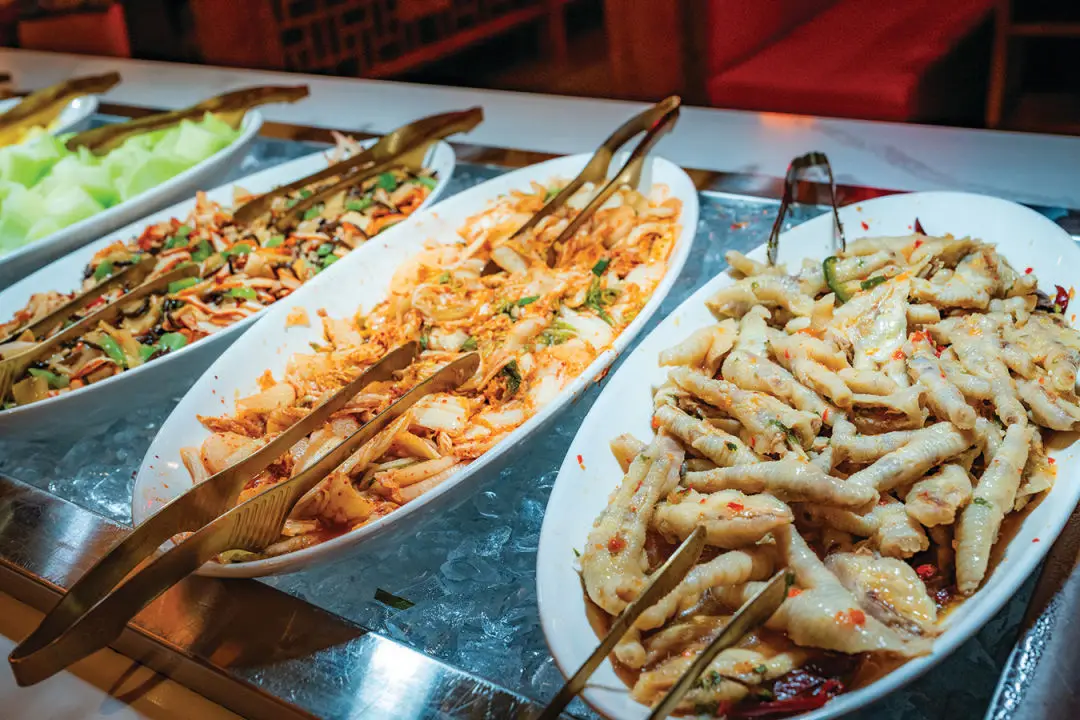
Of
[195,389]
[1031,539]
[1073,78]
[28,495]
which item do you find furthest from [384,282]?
[1073,78]

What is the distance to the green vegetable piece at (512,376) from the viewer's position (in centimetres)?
146

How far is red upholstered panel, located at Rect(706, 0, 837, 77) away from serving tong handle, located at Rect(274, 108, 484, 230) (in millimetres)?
634

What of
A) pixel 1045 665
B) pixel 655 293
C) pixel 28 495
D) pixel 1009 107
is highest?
pixel 1009 107

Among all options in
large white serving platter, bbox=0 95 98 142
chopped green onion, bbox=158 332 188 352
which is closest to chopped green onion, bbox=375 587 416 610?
chopped green onion, bbox=158 332 188 352

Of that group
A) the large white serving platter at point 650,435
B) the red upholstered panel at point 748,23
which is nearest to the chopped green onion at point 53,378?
the large white serving platter at point 650,435

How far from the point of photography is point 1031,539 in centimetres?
97

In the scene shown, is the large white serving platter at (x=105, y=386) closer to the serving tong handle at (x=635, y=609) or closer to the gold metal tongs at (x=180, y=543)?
the gold metal tongs at (x=180, y=543)

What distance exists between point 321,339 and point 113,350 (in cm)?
42

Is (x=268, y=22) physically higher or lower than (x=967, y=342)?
higher

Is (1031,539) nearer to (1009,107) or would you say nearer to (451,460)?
(451,460)

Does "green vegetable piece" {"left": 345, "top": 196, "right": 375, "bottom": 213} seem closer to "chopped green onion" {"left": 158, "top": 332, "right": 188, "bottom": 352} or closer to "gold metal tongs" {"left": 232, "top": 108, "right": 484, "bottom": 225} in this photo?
"gold metal tongs" {"left": 232, "top": 108, "right": 484, "bottom": 225}

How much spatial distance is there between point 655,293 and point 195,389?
0.81m

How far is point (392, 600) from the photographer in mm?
1245

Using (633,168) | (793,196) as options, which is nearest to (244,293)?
(633,168)
